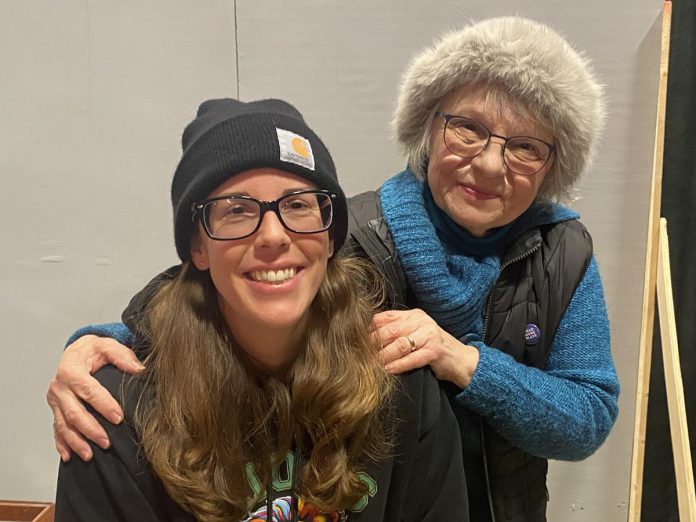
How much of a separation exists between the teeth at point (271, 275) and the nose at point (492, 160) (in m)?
0.41

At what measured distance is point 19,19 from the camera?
1.60 meters

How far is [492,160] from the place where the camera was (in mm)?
978

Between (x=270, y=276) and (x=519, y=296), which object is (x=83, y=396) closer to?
(x=270, y=276)

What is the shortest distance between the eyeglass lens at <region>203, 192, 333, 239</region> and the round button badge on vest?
0.53 meters

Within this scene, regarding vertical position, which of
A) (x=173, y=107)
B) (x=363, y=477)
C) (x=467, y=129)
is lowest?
(x=363, y=477)

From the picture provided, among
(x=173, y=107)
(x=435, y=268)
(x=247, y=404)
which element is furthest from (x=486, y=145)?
(x=173, y=107)

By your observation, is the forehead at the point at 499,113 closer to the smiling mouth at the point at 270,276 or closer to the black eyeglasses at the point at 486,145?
the black eyeglasses at the point at 486,145

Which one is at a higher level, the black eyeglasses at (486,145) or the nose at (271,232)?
the black eyeglasses at (486,145)

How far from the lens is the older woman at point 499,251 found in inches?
38.8

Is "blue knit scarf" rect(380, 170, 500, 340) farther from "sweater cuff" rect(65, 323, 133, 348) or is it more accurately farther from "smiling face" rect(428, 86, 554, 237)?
"sweater cuff" rect(65, 323, 133, 348)

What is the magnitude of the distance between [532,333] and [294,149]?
0.62m

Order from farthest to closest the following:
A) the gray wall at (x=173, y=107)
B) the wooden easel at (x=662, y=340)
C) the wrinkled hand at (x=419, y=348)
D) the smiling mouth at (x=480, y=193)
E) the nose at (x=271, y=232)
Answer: the gray wall at (x=173, y=107)
the wooden easel at (x=662, y=340)
the smiling mouth at (x=480, y=193)
the wrinkled hand at (x=419, y=348)
the nose at (x=271, y=232)

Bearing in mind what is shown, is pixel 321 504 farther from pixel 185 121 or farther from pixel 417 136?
pixel 185 121

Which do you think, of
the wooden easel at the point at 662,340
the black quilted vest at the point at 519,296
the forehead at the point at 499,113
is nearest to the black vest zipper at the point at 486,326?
the black quilted vest at the point at 519,296
